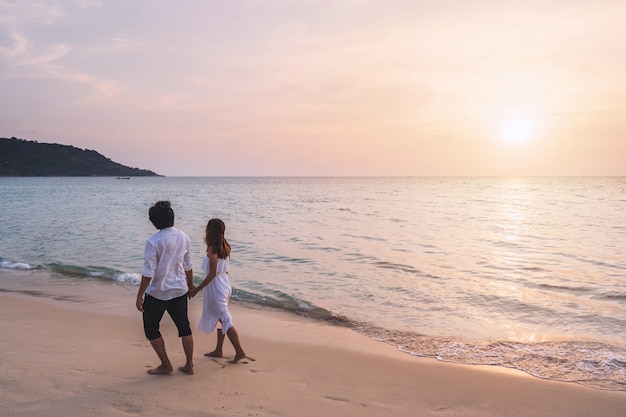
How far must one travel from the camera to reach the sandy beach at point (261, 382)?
452 centimetres

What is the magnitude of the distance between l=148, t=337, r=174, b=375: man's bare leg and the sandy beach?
5.0 inches

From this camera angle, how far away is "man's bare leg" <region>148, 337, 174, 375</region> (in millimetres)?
5246

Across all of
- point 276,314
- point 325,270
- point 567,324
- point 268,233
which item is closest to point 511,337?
point 567,324

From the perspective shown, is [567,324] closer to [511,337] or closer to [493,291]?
[511,337]

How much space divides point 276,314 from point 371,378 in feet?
12.3

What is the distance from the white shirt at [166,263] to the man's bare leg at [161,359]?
56 centimetres

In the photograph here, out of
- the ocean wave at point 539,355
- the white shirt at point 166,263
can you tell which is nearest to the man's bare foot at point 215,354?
the white shirt at point 166,263

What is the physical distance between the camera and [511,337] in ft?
25.2

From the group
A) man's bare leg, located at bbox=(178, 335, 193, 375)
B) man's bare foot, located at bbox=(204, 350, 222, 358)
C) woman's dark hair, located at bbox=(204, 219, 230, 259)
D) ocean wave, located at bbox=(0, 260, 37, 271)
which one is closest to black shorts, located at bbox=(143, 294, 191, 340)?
man's bare leg, located at bbox=(178, 335, 193, 375)

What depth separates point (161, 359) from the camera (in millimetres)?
5270

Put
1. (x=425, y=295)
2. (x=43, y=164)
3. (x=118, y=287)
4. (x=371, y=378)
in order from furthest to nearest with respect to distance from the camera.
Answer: (x=43, y=164) → (x=118, y=287) → (x=425, y=295) → (x=371, y=378)

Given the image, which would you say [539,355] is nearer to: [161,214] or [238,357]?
[238,357]

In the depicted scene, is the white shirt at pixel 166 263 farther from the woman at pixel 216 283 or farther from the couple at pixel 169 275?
the woman at pixel 216 283

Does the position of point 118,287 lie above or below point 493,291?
below
